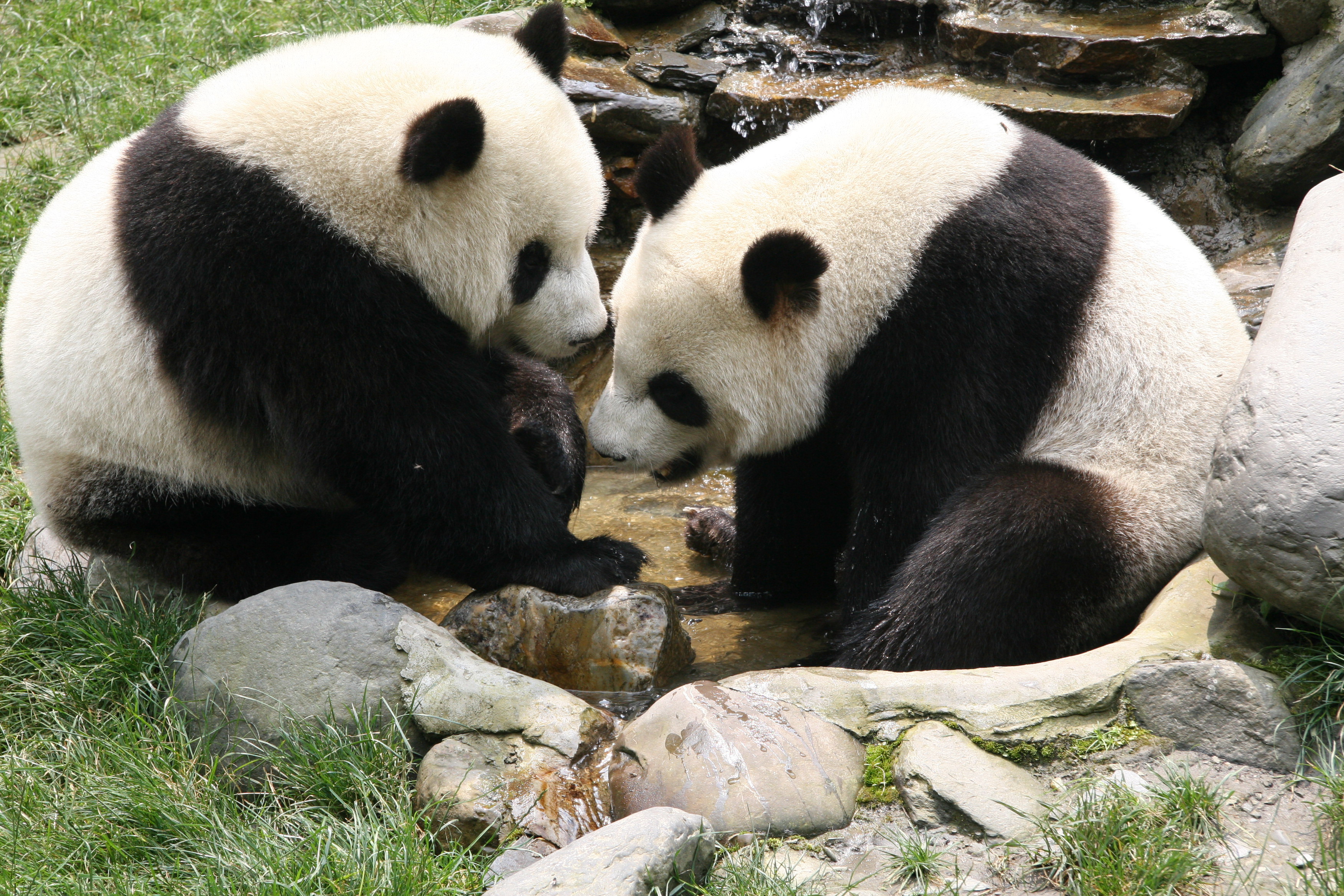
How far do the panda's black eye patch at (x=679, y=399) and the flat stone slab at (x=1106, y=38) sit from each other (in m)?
4.06

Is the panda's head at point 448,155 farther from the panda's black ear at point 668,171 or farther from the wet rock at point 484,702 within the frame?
the wet rock at point 484,702

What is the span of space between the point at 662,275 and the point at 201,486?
6.72 ft

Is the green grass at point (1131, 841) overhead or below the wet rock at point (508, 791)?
overhead

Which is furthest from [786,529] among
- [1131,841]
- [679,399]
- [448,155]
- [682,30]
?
[682,30]

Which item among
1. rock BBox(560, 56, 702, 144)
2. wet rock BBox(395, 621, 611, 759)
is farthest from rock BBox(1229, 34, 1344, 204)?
wet rock BBox(395, 621, 611, 759)

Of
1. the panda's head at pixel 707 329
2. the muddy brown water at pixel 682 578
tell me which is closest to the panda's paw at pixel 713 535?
the muddy brown water at pixel 682 578

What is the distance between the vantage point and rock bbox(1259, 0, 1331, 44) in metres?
6.45

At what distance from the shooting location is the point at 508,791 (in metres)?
3.21

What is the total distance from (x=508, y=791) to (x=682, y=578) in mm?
2384

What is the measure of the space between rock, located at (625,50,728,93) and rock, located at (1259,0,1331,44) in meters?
3.33

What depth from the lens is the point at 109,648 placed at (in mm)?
3965

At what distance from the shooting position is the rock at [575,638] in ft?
13.8

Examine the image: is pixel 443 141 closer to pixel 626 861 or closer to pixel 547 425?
pixel 547 425

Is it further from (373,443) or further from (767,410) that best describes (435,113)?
(767,410)
